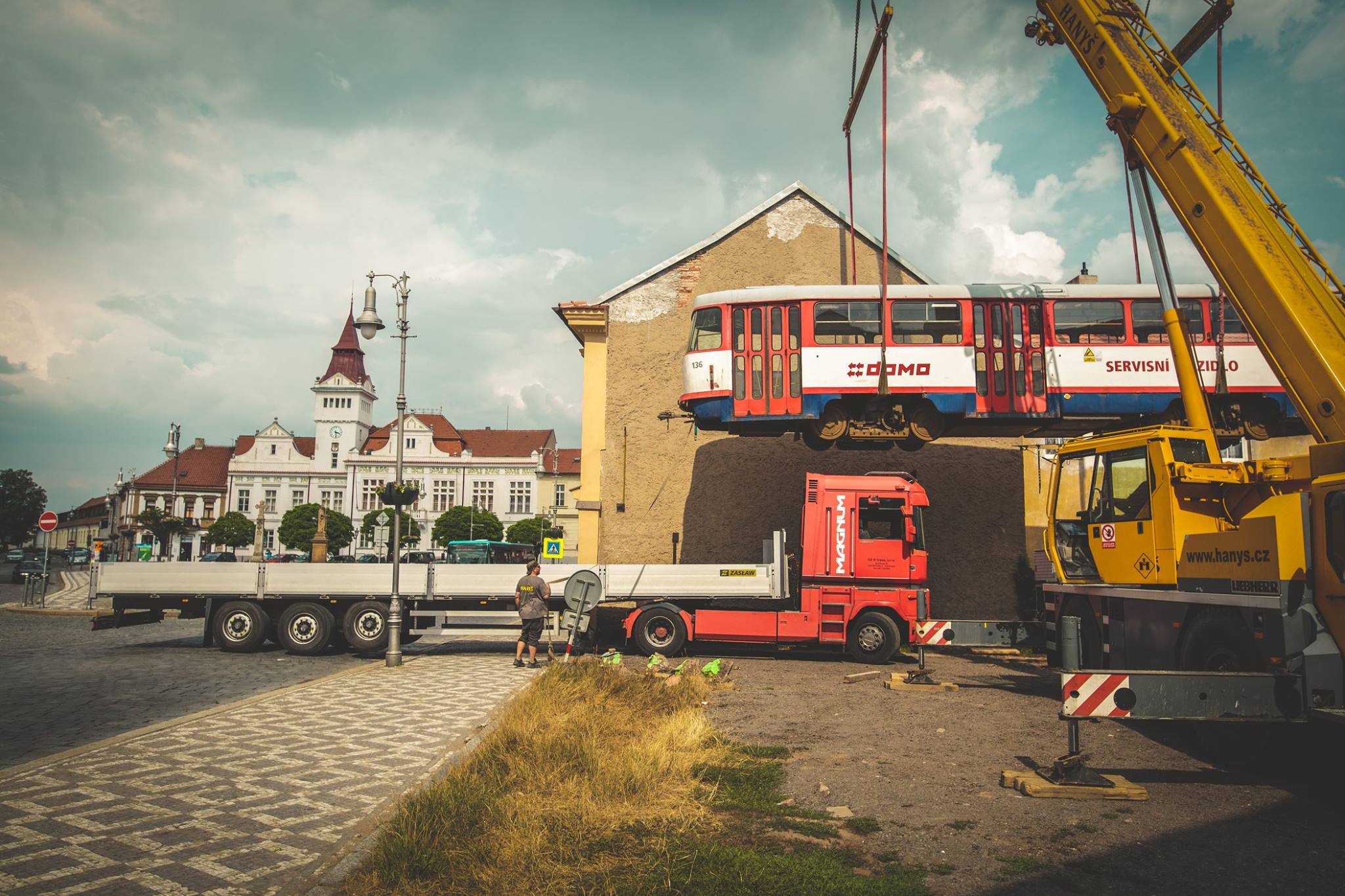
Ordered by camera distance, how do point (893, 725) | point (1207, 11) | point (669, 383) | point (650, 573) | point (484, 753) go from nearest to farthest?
point (484, 753), point (893, 725), point (1207, 11), point (650, 573), point (669, 383)

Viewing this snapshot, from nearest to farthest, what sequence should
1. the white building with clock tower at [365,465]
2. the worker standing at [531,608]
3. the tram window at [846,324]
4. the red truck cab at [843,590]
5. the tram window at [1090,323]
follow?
the worker standing at [531,608], the tram window at [1090,323], the tram window at [846,324], the red truck cab at [843,590], the white building with clock tower at [365,465]

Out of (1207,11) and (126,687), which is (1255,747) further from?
(126,687)

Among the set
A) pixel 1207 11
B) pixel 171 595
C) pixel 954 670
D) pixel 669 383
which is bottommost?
pixel 954 670

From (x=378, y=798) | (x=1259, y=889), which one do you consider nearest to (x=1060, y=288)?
(x=1259, y=889)

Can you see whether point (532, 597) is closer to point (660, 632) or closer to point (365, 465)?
point (660, 632)

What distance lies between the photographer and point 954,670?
13664 mm

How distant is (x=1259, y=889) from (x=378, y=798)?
535 cm

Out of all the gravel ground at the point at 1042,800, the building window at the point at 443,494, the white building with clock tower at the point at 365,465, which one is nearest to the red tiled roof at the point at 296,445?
the white building with clock tower at the point at 365,465

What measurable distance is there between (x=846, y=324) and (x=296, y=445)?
89083 mm

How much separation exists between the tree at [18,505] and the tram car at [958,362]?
97.8 meters

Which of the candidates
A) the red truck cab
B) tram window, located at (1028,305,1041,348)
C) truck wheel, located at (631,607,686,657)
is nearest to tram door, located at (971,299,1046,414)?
tram window, located at (1028,305,1041,348)

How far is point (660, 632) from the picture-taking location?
14852 millimetres

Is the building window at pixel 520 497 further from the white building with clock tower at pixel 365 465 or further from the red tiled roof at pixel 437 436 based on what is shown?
the red tiled roof at pixel 437 436

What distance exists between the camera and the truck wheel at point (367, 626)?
14867mm
